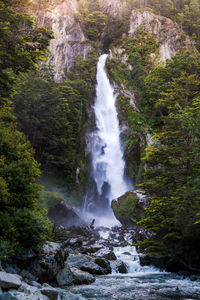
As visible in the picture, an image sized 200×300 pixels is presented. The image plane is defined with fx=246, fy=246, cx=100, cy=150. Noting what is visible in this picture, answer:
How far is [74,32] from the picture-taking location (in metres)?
43.9

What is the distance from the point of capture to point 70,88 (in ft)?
103

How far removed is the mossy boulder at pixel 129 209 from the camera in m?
22.9

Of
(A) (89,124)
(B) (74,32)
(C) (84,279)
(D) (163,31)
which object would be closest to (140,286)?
(C) (84,279)

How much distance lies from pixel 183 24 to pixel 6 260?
54.3 meters

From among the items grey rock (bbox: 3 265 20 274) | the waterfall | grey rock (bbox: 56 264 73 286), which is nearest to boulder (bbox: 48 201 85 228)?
the waterfall

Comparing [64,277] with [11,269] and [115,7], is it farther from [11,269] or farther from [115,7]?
[115,7]

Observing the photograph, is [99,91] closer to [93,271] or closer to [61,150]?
[61,150]

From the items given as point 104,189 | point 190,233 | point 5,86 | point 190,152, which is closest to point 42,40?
point 5,86

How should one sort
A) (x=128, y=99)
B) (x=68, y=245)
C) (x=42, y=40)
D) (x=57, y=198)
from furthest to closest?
(x=128, y=99) → (x=57, y=198) → (x=68, y=245) → (x=42, y=40)

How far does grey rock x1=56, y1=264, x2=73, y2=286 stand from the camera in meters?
9.13

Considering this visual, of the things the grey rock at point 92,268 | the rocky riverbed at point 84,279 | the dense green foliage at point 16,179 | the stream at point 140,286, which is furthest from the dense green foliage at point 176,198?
the dense green foliage at point 16,179

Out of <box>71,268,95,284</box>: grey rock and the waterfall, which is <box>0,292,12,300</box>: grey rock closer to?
<box>71,268,95,284</box>: grey rock

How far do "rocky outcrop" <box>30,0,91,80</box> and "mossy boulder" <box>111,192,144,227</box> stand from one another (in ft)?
76.0

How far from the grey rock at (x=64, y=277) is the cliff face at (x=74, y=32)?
32942mm
